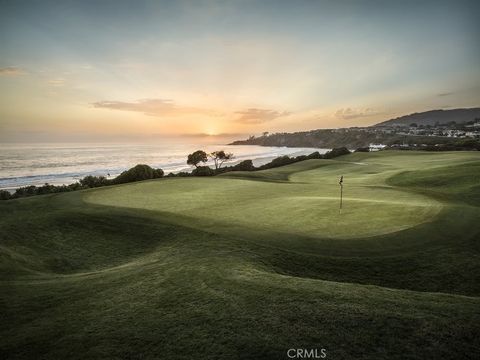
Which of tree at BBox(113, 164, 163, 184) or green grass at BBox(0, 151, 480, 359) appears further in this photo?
tree at BBox(113, 164, 163, 184)

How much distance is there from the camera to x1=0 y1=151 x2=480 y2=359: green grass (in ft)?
20.5

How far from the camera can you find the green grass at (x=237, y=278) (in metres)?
6.25

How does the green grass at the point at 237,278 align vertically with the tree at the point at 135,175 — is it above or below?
below

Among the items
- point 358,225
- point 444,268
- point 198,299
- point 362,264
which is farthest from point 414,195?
point 198,299

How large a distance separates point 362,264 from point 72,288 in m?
10.5

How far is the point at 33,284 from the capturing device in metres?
10.1

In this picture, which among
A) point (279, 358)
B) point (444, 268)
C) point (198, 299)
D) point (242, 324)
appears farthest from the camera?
point (444, 268)

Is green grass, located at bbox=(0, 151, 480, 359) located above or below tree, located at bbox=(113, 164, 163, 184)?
below

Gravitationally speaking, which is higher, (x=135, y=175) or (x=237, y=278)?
(x=135, y=175)

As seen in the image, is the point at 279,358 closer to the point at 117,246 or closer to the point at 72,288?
the point at 72,288

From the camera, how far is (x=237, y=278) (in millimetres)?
9422

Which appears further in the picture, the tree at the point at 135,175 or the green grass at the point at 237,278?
the tree at the point at 135,175

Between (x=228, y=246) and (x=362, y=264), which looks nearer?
(x=362, y=264)

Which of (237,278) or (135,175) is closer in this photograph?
(237,278)
